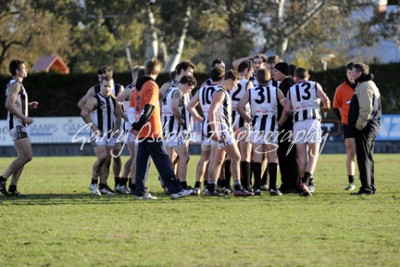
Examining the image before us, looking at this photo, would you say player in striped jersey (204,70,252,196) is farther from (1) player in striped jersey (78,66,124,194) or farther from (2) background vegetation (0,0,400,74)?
(2) background vegetation (0,0,400,74)

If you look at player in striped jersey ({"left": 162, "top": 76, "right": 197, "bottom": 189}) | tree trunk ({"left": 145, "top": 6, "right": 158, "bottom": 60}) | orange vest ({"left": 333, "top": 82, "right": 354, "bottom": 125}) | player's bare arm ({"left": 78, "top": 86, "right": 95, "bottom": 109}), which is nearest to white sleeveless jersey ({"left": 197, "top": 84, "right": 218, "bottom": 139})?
player in striped jersey ({"left": 162, "top": 76, "right": 197, "bottom": 189})

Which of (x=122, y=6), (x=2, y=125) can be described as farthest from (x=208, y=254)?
(x=122, y=6)

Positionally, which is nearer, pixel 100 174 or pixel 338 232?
pixel 338 232

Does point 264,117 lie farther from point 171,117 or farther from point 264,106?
point 171,117

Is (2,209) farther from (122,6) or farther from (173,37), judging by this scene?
(173,37)

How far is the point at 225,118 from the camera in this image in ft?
50.3

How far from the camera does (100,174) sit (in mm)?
16906

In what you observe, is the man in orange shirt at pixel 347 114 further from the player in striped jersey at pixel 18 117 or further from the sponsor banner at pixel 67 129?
the sponsor banner at pixel 67 129

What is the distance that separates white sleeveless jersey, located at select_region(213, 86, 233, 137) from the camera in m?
15.3

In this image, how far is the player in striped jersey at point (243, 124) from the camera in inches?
642

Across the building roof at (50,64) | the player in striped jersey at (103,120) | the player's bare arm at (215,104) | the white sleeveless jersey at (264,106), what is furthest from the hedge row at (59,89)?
the player's bare arm at (215,104)

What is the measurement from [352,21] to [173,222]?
43386mm

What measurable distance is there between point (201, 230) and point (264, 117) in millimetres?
4663

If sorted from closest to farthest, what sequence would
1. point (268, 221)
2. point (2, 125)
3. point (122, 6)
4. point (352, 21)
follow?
point (268, 221)
point (2, 125)
point (122, 6)
point (352, 21)
